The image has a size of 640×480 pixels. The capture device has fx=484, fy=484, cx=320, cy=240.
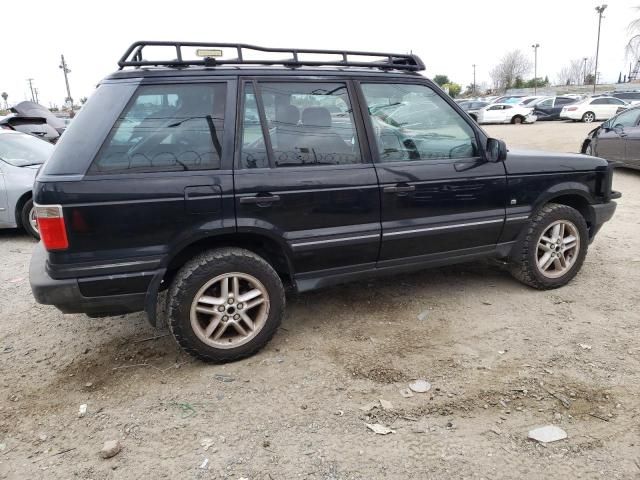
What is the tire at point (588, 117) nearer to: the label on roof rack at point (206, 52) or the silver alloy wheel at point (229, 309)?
the label on roof rack at point (206, 52)

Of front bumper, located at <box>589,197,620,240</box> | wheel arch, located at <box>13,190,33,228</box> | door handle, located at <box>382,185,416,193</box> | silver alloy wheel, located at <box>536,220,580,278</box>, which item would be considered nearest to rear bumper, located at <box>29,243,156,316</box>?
door handle, located at <box>382,185,416,193</box>

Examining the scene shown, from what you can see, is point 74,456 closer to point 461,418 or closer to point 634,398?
point 461,418

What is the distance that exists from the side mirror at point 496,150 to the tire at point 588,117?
25.6 meters

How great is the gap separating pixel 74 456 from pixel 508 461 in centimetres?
215

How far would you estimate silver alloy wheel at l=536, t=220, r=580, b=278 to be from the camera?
13.8 ft

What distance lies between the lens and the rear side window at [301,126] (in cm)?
314

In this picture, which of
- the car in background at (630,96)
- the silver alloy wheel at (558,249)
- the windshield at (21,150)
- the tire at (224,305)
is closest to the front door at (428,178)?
the silver alloy wheel at (558,249)

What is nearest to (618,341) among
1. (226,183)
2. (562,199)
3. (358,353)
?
(562,199)

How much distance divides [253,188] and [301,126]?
22.9 inches

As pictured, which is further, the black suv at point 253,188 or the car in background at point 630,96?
the car in background at point 630,96

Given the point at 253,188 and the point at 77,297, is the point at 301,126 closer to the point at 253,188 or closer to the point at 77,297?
the point at 253,188

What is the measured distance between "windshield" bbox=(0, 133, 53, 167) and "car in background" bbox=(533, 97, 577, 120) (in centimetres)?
2896

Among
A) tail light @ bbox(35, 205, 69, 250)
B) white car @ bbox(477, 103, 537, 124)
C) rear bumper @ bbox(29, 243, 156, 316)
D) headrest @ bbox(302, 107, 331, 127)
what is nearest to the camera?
tail light @ bbox(35, 205, 69, 250)

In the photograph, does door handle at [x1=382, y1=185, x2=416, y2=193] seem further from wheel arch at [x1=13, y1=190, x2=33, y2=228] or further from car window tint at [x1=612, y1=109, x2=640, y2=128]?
car window tint at [x1=612, y1=109, x2=640, y2=128]
